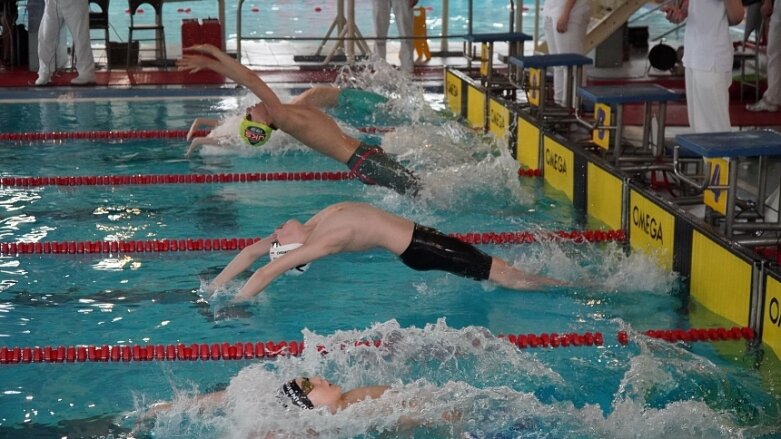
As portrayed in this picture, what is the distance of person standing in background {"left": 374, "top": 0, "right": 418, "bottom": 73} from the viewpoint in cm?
1095

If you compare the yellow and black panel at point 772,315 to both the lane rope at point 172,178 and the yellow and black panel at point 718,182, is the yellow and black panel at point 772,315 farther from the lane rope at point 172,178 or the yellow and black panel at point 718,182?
the lane rope at point 172,178

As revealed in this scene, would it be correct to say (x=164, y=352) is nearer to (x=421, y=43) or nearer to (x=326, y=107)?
(x=326, y=107)

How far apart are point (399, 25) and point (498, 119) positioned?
3.21 metres

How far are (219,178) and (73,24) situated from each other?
160 inches

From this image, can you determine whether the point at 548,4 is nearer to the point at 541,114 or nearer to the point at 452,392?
the point at 541,114

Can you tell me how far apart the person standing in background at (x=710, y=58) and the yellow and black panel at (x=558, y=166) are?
880mm

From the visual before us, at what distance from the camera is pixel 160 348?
13.6 feet

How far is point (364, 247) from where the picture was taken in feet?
15.1

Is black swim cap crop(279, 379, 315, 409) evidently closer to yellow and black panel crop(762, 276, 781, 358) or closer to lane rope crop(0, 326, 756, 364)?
lane rope crop(0, 326, 756, 364)

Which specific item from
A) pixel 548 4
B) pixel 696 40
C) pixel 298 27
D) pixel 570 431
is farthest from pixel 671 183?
pixel 298 27

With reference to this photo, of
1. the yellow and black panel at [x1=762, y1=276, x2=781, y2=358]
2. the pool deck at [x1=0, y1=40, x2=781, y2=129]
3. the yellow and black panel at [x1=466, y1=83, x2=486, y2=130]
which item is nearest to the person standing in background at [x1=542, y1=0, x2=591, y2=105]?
the yellow and black panel at [x1=466, y1=83, x2=486, y2=130]

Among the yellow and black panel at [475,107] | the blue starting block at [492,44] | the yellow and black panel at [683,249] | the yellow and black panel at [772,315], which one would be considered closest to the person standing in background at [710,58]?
the yellow and black panel at [683,249]

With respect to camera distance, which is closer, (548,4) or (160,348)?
(160,348)

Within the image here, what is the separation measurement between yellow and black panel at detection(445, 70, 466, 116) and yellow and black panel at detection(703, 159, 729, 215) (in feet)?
15.7
